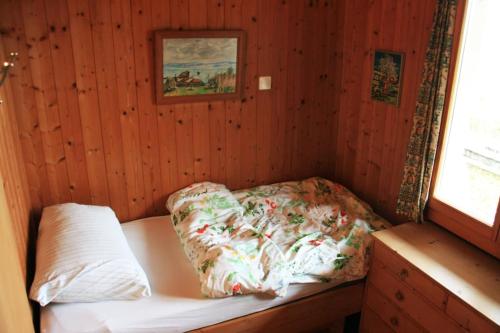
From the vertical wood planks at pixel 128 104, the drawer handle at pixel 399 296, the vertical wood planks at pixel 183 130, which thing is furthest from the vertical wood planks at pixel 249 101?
the drawer handle at pixel 399 296

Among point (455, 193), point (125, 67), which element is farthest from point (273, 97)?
point (455, 193)

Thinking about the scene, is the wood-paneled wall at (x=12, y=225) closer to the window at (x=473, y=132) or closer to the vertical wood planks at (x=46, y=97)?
the vertical wood planks at (x=46, y=97)

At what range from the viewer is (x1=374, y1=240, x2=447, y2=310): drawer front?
2031mm

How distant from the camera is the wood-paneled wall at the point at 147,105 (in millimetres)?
2410

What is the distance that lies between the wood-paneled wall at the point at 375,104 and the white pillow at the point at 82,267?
159 cm

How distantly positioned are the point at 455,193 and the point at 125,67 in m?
1.95

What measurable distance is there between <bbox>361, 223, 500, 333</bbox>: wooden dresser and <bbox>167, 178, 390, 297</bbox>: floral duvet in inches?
6.5

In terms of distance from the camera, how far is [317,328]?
2482mm

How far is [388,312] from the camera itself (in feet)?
7.71

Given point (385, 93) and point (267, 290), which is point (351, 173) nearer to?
point (385, 93)

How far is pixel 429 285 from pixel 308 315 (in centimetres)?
65

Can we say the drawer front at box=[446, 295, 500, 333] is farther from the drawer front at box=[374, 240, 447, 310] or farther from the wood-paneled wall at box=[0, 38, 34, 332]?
the wood-paneled wall at box=[0, 38, 34, 332]

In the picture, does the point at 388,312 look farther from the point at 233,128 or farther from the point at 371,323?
the point at 233,128

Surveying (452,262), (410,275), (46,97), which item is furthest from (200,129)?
(452,262)
